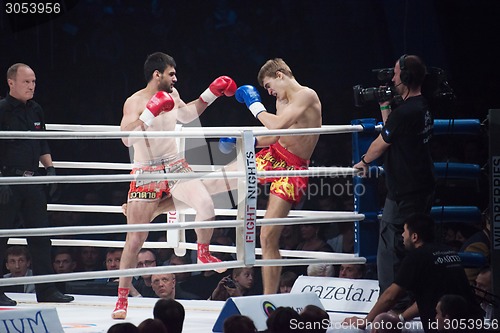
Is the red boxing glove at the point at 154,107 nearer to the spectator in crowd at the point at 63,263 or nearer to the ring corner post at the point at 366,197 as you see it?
the ring corner post at the point at 366,197

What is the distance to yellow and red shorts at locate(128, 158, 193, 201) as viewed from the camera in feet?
13.5

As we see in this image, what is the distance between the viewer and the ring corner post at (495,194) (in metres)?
3.76

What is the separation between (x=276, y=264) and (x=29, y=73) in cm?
167

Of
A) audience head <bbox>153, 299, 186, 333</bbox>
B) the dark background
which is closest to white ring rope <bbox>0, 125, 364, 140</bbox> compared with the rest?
audience head <bbox>153, 299, 186, 333</bbox>

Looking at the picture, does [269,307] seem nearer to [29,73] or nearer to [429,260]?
[429,260]

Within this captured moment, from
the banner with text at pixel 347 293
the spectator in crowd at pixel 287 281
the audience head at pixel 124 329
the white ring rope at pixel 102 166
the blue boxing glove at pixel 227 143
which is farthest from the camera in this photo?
the spectator in crowd at pixel 287 281

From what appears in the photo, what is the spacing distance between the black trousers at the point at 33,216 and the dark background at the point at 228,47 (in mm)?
2419

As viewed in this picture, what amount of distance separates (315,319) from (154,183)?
1535 mm

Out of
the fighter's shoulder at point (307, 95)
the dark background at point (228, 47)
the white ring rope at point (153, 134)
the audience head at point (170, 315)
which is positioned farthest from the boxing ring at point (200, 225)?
the dark background at point (228, 47)

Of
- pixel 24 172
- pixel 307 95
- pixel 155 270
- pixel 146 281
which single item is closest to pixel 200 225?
pixel 155 270

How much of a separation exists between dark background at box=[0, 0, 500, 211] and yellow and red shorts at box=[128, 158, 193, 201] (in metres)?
2.48

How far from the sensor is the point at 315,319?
284 centimetres

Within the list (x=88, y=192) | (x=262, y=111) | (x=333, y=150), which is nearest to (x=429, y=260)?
(x=262, y=111)

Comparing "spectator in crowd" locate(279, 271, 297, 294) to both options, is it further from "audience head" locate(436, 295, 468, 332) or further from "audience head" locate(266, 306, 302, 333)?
"audience head" locate(266, 306, 302, 333)
